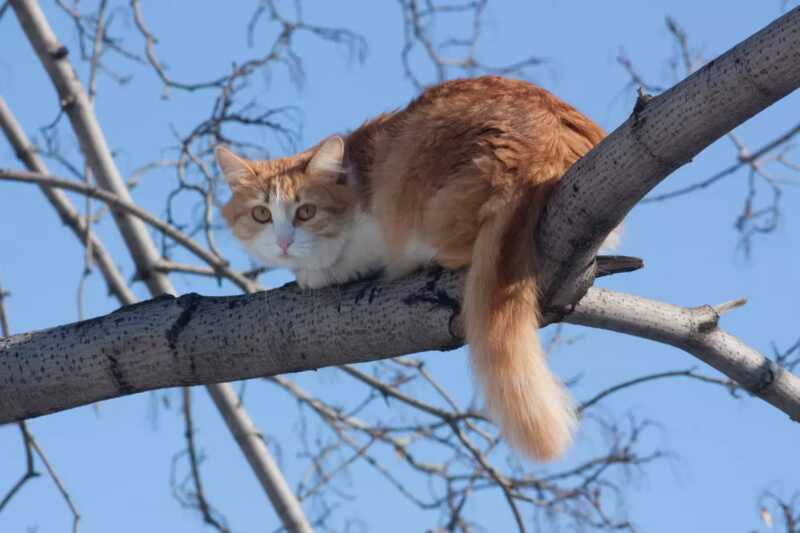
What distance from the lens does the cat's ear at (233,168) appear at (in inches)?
124

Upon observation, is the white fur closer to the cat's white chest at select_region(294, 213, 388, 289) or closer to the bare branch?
the cat's white chest at select_region(294, 213, 388, 289)

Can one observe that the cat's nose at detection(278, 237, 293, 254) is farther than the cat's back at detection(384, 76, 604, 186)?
Yes

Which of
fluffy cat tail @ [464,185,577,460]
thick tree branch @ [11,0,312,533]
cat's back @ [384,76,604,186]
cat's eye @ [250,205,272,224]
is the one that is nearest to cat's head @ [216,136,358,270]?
cat's eye @ [250,205,272,224]

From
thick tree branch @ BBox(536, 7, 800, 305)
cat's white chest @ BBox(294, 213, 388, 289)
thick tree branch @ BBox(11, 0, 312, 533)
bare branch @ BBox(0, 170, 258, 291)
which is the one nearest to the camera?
thick tree branch @ BBox(536, 7, 800, 305)

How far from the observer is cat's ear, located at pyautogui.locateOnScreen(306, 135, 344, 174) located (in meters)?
2.93

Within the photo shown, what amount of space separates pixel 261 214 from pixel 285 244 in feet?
0.66

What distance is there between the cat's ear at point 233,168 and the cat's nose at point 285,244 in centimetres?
31

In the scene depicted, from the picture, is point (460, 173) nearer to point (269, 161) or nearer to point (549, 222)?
point (549, 222)

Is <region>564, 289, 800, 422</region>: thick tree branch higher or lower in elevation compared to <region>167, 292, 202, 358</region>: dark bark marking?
lower

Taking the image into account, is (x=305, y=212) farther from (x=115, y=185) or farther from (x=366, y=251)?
(x=115, y=185)

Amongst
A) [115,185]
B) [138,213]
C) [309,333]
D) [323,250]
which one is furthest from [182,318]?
[115,185]

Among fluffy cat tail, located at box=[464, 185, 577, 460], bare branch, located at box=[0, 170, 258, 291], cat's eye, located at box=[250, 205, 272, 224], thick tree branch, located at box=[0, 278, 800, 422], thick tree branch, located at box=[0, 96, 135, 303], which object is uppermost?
thick tree branch, located at box=[0, 96, 135, 303]

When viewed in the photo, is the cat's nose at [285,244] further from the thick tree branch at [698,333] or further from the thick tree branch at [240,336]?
the thick tree branch at [698,333]

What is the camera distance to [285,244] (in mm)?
2887
